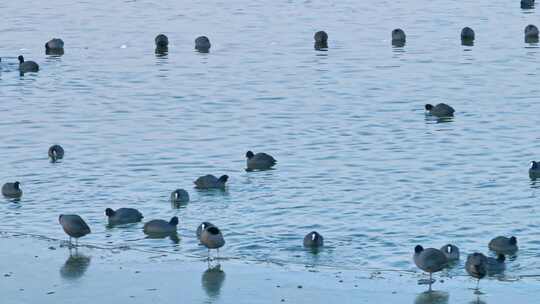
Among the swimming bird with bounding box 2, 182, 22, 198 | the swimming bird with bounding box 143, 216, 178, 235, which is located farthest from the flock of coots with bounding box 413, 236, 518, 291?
the swimming bird with bounding box 2, 182, 22, 198

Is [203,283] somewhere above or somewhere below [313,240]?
below

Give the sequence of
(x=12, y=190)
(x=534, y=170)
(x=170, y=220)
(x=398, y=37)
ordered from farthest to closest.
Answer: (x=398, y=37), (x=534, y=170), (x=12, y=190), (x=170, y=220)

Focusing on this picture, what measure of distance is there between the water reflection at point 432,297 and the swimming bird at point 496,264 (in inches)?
81.8

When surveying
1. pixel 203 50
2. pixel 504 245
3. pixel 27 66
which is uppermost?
pixel 203 50

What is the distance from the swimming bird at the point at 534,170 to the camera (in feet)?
125

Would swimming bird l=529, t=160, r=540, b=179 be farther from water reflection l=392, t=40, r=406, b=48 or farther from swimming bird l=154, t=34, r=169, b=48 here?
swimming bird l=154, t=34, r=169, b=48

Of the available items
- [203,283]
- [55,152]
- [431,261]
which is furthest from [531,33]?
[203,283]

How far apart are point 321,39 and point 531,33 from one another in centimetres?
969

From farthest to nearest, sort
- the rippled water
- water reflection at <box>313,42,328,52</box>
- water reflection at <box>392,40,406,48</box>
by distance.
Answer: water reflection at <box>392,40,406,48</box>, water reflection at <box>313,42,328,52</box>, the rippled water

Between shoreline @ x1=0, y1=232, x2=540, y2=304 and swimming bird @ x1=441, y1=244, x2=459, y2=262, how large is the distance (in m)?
0.93

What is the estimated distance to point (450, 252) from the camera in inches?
1163

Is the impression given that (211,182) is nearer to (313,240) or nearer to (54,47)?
(313,240)

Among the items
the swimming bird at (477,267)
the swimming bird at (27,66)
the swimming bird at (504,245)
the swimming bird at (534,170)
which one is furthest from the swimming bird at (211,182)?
the swimming bird at (27,66)

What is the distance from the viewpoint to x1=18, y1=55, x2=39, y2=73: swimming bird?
5525cm
